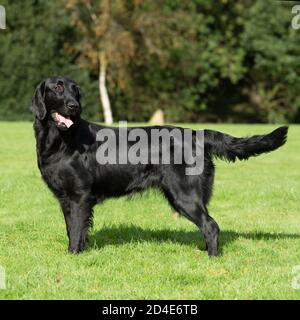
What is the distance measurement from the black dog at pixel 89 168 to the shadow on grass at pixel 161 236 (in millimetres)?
536

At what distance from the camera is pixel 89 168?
19.2ft

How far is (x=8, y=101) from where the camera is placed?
96.1 feet

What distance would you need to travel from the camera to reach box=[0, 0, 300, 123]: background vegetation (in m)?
29.2

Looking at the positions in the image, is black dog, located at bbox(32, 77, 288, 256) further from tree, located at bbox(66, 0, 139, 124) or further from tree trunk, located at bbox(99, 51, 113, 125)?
tree trunk, located at bbox(99, 51, 113, 125)

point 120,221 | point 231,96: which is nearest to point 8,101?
point 231,96

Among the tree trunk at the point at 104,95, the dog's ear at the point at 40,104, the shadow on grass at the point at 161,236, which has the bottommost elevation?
the tree trunk at the point at 104,95

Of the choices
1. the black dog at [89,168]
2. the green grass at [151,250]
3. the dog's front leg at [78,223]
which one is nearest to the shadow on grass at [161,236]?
the green grass at [151,250]

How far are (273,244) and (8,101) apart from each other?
979 inches

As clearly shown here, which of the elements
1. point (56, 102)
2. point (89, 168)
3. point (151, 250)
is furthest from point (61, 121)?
point (151, 250)

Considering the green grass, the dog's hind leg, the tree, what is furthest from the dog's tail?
the tree
